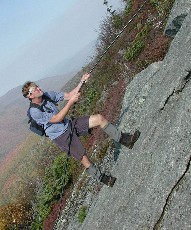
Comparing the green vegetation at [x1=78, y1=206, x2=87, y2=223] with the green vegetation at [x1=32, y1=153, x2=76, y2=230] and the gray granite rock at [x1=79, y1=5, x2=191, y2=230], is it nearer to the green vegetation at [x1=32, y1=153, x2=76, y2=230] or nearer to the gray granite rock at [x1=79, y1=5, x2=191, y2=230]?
the gray granite rock at [x1=79, y1=5, x2=191, y2=230]

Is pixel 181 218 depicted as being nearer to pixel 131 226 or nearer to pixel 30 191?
pixel 131 226

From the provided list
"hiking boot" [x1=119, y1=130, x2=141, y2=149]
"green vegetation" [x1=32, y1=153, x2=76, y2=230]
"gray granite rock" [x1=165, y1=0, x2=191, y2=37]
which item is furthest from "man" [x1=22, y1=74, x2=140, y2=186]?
"green vegetation" [x1=32, y1=153, x2=76, y2=230]

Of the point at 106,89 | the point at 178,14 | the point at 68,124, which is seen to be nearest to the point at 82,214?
the point at 68,124

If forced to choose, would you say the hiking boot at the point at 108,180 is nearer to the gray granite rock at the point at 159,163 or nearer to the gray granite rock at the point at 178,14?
the gray granite rock at the point at 159,163

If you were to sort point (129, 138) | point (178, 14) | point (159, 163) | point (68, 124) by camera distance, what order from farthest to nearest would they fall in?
point (178, 14) < point (68, 124) < point (129, 138) < point (159, 163)

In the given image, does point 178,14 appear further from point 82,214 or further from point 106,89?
point 106,89

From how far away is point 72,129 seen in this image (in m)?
9.31

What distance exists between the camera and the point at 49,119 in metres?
8.91

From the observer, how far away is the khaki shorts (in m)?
9.27

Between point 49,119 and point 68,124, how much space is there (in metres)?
0.63

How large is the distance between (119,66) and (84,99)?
7.51 metres

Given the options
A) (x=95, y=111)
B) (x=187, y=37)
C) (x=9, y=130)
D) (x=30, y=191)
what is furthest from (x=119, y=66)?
(x=9, y=130)

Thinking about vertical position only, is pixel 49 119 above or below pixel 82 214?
above

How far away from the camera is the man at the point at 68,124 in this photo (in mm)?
8719
